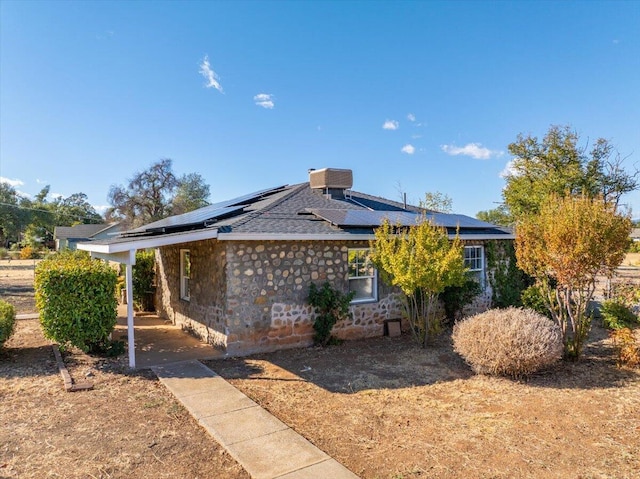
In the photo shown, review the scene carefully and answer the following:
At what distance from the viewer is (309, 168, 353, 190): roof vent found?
483 inches

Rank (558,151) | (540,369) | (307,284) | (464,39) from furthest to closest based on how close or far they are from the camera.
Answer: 1. (558,151)
2. (464,39)
3. (307,284)
4. (540,369)

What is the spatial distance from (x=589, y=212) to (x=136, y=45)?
43.1 feet

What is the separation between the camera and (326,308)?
8.99 meters

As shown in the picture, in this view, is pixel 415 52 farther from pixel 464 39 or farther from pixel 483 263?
pixel 483 263

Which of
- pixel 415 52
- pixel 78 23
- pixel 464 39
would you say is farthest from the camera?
pixel 415 52

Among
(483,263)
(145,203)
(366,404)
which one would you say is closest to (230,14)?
(483,263)

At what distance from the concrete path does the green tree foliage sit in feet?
125

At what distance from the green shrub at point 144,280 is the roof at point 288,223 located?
1.93m

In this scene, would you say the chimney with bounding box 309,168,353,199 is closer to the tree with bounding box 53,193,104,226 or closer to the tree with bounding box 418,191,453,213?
the tree with bounding box 418,191,453,213

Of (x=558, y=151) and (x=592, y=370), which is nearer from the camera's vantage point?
(x=592, y=370)

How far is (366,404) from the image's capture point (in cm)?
574

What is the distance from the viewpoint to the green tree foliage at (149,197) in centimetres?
4222

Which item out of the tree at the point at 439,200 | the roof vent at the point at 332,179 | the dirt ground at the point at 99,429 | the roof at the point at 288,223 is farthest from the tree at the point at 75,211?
the dirt ground at the point at 99,429

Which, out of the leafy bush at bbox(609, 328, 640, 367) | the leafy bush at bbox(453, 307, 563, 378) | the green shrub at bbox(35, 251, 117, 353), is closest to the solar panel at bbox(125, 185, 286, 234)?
A: the green shrub at bbox(35, 251, 117, 353)
